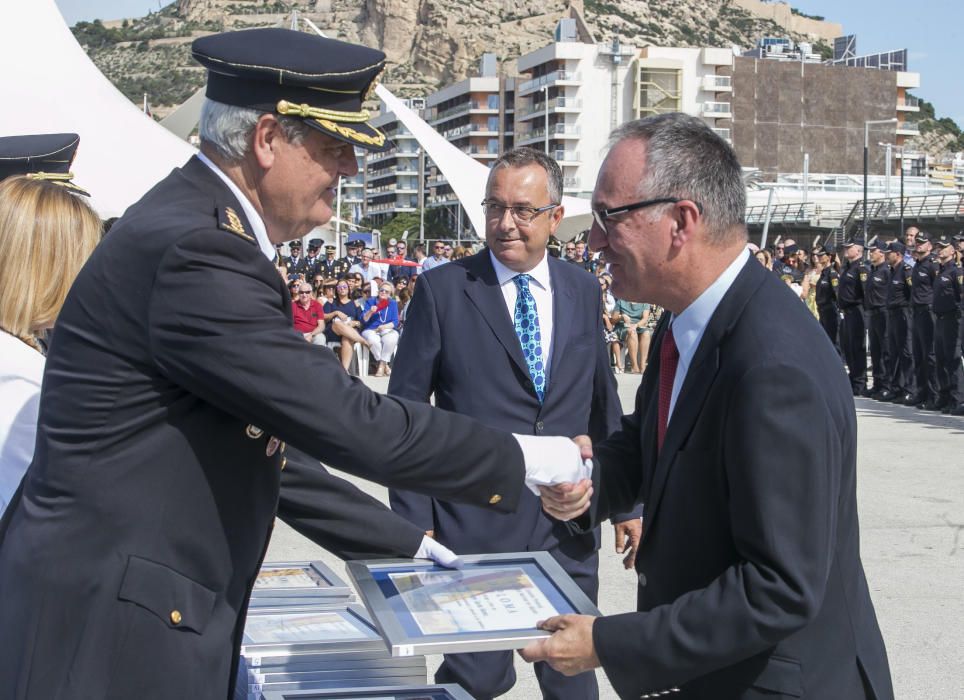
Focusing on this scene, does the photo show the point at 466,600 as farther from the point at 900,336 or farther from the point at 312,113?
the point at 900,336

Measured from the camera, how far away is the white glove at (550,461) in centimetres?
256

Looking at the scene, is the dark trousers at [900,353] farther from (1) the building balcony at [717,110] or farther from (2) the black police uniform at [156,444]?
(1) the building balcony at [717,110]

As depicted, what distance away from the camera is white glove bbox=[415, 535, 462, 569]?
2570mm

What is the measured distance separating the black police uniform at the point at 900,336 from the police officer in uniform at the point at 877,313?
0.67ft

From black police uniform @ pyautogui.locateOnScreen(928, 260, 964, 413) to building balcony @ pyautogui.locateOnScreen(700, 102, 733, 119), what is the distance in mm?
90819

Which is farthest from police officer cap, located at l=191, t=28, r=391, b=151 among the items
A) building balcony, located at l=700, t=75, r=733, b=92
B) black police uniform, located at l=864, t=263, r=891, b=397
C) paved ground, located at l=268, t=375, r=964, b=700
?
building balcony, located at l=700, t=75, r=733, b=92

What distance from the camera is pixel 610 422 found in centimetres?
409

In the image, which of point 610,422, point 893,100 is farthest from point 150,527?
point 893,100

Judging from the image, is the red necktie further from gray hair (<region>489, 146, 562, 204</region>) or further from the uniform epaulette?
gray hair (<region>489, 146, 562, 204</region>)

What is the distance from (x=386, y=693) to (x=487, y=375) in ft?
4.22

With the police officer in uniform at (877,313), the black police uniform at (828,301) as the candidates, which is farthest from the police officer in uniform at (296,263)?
the police officer in uniform at (877,313)

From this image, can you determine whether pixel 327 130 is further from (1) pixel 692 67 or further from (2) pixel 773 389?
(1) pixel 692 67

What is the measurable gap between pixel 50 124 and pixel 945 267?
12.3 meters

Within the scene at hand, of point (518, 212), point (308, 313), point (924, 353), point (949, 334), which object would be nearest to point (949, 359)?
point (949, 334)
